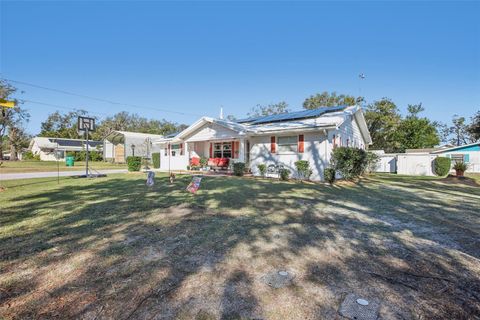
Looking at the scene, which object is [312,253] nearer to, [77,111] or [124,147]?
[124,147]

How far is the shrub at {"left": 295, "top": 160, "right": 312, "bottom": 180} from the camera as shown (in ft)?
40.1

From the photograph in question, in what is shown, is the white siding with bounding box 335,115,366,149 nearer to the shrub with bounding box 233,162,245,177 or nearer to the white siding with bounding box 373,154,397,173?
the white siding with bounding box 373,154,397,173

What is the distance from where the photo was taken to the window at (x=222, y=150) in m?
17.6

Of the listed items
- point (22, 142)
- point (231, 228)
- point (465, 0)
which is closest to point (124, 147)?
point (22, 142)

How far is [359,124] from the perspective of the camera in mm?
17672

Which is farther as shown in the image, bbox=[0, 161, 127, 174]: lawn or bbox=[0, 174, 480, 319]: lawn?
bbox=[0, 161, 127, 174]: lawn

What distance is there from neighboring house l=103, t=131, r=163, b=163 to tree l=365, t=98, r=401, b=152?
89.2 ft

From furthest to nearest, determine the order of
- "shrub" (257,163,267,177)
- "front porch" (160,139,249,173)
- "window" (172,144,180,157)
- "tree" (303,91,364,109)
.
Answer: "tree" (303,91,364,109) → "window" (172,144,180,157) → "front porch" (160,139,249,173) → "shrub" (257,163,267,177)

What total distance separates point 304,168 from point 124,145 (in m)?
27.7

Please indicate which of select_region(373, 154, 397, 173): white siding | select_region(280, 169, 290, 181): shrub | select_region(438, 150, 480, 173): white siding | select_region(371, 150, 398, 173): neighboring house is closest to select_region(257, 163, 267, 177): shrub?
select_region(280, 169, 290, 181): shrub

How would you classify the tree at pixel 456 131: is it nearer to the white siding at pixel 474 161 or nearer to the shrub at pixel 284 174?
the white siding at pixel 474 161

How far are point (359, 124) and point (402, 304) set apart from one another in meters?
17.7

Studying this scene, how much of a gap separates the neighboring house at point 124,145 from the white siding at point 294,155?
773 inches

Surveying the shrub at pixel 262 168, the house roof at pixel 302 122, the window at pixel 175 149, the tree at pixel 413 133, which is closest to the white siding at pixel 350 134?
the house roof at pixel 302 122
